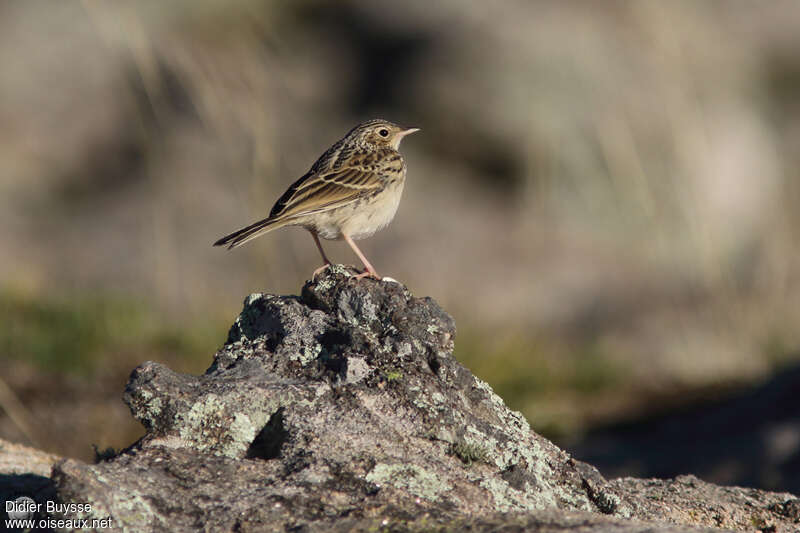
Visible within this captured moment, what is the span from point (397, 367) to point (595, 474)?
3.13ft

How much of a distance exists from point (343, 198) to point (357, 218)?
0.16 m

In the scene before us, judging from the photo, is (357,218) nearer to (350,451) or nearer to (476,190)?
(350,451)

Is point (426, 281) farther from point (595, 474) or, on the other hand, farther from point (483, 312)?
point (595, 474)

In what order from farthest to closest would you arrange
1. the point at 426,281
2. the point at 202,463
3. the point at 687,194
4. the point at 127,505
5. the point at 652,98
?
the point at 652,98 → the point at 426,281 → the point at 687,194 → the point at 202,463 → the point at 127,505

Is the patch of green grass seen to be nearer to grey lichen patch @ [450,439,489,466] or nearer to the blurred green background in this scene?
the blurred green background

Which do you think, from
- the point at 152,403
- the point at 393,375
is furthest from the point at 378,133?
the point at 152,403

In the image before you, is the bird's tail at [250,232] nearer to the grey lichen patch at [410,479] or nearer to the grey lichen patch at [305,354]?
the grey lichen patch at [305,354]

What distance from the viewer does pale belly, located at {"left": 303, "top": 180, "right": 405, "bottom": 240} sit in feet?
21.4

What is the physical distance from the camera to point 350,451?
12.6 ft

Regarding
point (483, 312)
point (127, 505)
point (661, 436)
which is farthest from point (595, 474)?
point (483, 312)

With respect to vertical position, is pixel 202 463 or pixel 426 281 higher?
pixel 426 281

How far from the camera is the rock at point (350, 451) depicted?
3.42 metres

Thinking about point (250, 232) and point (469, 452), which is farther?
point (250, 232)

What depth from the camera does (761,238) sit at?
52.2 ft
